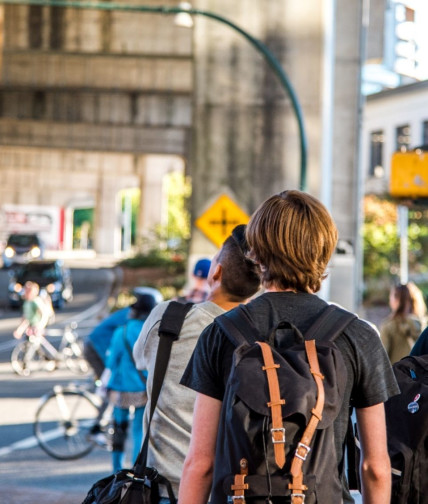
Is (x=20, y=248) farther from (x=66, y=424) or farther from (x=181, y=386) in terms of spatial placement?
(x=181, y=386)

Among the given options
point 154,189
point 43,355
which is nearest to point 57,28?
point 43,355

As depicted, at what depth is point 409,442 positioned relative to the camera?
3.57 m

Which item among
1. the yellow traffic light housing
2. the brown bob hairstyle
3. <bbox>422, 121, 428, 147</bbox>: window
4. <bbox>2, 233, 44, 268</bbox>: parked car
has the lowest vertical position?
<bbox>2, 233, 44, 268</bbox>: parked car

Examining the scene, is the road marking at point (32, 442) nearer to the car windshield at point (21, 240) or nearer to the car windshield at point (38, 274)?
the car windshield at point (38, 274)

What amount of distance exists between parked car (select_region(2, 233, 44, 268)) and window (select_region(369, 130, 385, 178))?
18.2 m

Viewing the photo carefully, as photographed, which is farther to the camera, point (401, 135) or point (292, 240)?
point (401, 135)

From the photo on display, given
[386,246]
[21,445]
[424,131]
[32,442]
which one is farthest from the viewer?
[424,131]

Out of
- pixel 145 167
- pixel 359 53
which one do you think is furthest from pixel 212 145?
pixel 145 167

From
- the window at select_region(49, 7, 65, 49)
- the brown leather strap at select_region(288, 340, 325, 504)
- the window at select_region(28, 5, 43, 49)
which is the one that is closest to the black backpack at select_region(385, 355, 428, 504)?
the brown leather strap at select_region(288, 340, 325, 504)

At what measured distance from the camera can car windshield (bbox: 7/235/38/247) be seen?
60.0 meters

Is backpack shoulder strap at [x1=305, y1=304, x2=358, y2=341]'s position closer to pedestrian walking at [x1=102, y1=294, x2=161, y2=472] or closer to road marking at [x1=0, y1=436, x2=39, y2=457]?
pedestrian walking at [x1=102, y1=294, x2=161, y2=472]

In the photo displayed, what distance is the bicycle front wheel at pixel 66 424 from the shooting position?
11586mm

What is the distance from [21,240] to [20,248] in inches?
19.0

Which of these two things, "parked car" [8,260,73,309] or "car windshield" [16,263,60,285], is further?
"car windshield" [16,263,60,285]
